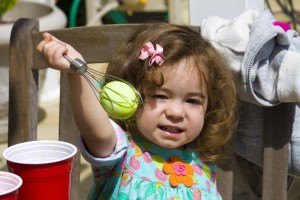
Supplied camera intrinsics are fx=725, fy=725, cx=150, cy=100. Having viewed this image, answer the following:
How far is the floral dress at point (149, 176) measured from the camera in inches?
76.4

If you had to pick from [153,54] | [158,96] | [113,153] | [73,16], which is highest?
[153,54]

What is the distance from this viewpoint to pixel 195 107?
6.40ft

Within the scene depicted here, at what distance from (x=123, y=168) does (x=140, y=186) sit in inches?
2.8

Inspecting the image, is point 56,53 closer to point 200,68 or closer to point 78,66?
point 78,66

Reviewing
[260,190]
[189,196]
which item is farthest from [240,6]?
[189,196]

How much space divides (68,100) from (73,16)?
11.0 feet

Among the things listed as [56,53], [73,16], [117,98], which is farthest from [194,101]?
[73,16]

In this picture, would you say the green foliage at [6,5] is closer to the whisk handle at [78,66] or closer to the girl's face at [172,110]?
the girl's face at [172,110]

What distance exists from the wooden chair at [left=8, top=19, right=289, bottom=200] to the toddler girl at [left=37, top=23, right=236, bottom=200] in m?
0.10

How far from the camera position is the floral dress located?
1940 mm

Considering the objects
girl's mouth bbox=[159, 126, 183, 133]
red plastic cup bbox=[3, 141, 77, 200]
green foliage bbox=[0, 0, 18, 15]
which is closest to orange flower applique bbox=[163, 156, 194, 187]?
girl's mouth bbox=[159, 126, 183, 133]

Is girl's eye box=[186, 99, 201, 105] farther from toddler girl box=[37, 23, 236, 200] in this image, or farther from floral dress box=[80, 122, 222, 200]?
floral dress box=[80, 122, 222, 200]

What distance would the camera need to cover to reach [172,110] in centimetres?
188

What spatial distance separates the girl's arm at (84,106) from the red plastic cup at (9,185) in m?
0.27
